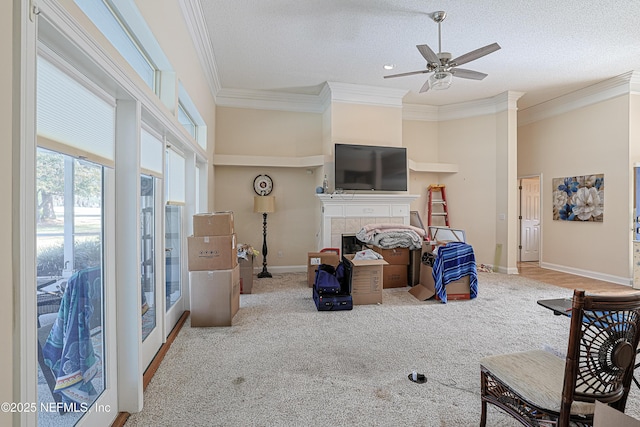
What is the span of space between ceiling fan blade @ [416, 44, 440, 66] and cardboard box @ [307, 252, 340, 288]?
299 centimetres

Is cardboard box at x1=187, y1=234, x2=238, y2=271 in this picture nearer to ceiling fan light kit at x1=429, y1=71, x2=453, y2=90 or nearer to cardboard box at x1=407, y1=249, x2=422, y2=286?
ceiling fan light kit at x1=429, y1=71, x2=453, y2=90

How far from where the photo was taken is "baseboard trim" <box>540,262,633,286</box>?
4.98m

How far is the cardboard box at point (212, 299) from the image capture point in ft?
10.3

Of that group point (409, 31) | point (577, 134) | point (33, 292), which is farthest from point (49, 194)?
point (577, 134)

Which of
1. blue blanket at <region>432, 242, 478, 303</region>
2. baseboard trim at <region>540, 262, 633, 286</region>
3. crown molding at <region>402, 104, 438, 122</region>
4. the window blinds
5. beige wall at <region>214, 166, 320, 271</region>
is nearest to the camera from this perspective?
the window blinds

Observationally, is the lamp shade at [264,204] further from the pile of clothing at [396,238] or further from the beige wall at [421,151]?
the beige wall at [421,151]

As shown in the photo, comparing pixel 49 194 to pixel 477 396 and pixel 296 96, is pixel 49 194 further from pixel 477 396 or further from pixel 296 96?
pixel 296 96

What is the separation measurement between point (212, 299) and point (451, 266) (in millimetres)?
3051

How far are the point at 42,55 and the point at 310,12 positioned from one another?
2944 mm

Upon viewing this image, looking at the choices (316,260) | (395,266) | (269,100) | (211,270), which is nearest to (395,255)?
(395,266)

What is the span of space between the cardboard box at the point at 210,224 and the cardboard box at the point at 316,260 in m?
1.94

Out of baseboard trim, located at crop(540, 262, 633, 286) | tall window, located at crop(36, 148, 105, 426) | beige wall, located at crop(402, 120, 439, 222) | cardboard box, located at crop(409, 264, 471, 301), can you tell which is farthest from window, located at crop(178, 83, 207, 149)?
baseboard trim, located at crop(540, 262, 633, 286)

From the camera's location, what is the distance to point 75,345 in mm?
1543

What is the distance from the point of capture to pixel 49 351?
4.38 ft
